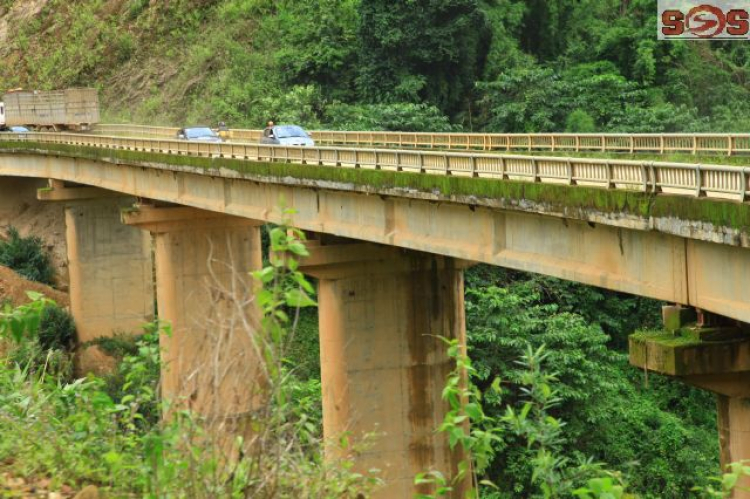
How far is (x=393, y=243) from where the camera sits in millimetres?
27156

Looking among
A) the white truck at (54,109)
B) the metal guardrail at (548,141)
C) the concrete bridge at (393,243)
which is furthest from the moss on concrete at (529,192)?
the white truck at (54,109)

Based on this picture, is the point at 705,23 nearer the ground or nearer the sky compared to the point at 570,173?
nearer the sky

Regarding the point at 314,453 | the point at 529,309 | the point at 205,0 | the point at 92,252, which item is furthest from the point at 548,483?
the point at 205,0

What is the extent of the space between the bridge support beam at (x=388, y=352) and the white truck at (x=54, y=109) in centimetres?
3762

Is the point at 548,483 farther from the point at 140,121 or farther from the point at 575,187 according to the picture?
the point at 140,121

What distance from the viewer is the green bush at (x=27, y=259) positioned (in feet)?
215

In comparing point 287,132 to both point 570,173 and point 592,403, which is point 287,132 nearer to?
point 592,403

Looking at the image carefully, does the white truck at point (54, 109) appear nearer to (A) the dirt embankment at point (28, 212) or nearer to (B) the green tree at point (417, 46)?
(A) the dirt embankment at point (28, 212)

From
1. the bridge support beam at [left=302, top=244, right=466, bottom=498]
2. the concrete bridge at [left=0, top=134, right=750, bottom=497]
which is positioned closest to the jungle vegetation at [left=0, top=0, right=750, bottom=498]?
the bridge support beam at [left=302, top=244, right=466, bottom=498]

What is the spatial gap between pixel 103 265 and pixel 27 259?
35.3 ft

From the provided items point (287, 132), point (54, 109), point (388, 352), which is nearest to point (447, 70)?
point (54, 109)

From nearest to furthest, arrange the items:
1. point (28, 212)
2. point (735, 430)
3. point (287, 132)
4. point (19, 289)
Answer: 1. point (735, 430)
2. point (287, 132)
3. point (19, 289)
4. point (28, 212)

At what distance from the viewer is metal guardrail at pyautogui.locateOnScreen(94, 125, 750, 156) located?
1052 inches

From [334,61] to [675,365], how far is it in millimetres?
50092
